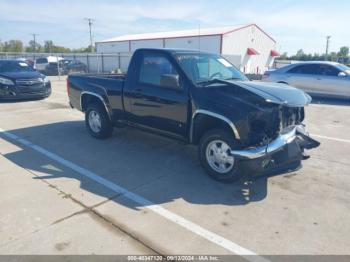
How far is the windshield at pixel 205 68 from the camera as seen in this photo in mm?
4652

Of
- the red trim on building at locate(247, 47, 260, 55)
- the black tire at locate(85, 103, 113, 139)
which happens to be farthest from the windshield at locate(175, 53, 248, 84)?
the red trim on building at locate(247, 47, 260, 55)

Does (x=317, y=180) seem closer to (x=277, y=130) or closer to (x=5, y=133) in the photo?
(x=277, y=130)

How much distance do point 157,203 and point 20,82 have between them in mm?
9278

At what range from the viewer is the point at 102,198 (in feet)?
A: 12.5

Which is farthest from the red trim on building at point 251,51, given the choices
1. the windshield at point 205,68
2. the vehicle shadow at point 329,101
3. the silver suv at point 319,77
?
the windshield at point 205,68

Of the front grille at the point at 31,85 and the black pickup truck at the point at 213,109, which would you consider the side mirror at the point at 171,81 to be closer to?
the black pickup truck at the point at 213,109

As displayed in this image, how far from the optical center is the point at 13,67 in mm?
11680

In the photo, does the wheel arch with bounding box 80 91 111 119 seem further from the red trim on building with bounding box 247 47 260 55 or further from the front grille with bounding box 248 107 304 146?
the red trim on building with bounding box 247 47 260 55

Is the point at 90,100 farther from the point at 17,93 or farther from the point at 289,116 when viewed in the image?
the point at 17,93

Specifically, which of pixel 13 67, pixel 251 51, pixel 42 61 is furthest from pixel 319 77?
pixel 42 61

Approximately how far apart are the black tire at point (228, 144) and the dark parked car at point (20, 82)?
8.93 m

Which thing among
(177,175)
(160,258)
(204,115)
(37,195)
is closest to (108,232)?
(160,258)

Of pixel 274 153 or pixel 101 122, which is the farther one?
pixel 101 122

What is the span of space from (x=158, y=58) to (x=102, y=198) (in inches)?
98.7
